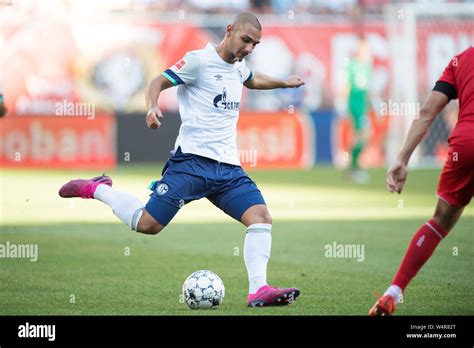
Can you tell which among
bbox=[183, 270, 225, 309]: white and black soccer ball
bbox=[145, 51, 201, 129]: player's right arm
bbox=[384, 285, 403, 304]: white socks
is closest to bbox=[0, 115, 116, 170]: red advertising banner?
bbox=[145, 51, 201, 129]: player's right arm

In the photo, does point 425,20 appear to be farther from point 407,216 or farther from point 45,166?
point 407,216

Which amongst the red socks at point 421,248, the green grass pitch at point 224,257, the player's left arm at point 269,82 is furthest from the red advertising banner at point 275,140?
the red socks at point 421,248

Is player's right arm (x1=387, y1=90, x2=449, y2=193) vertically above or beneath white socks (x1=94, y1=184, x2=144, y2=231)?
above

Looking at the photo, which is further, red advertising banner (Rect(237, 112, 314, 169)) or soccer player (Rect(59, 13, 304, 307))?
red advertising banner (Rect(237, 112, 314, 169))

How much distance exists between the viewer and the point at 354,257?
10.6 meters

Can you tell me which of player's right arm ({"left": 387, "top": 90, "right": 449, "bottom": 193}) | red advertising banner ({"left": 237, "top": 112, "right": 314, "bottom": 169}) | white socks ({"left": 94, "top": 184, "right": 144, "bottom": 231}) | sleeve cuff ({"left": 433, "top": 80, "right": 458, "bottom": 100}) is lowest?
white socks ({"left": 94, "top": 184, "right": 144, "bottom": 231})

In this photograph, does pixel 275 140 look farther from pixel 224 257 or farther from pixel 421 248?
pixel 421 248

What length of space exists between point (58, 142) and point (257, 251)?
17.7 meters

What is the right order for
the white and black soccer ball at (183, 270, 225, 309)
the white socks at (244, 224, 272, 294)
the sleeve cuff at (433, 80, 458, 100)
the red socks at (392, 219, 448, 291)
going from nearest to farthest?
1. the sleeve cuff at (433, 80, 458, 100)
2. the red socks at (392, 219, 448, 291)
3. the white and black soccer ball at (183, 270, 225, 309)
4. the white socks at (244, 224, 272, 294)

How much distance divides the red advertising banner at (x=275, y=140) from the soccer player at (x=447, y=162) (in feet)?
58.3

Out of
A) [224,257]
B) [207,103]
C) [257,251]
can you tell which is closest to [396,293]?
[257,251]

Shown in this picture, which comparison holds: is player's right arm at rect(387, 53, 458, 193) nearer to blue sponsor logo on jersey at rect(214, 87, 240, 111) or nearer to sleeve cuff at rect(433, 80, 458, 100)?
sleeve cuff at rect(433, 80, 458, 100)

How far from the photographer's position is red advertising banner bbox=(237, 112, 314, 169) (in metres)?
25.2

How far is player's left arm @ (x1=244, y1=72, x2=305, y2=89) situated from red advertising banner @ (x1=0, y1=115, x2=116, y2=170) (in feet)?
53.3
